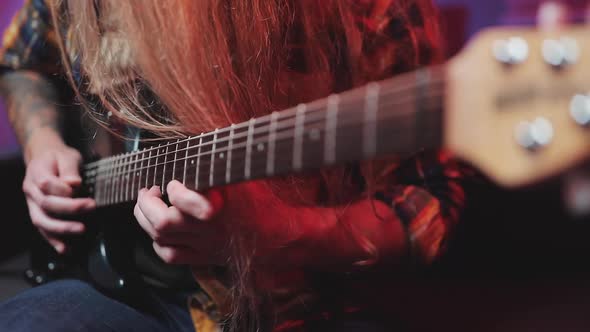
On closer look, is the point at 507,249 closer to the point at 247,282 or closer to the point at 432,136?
the point at 247,282

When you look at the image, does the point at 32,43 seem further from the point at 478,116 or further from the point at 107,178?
the point at 478,116

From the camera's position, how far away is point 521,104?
1.06 ft

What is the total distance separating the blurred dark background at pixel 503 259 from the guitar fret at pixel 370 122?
1.22 m

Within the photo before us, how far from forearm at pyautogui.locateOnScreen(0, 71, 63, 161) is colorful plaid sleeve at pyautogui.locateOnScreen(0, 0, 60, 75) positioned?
22mm

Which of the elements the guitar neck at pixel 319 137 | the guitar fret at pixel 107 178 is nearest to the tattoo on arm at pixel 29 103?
the guitar fret at pixel 107 178

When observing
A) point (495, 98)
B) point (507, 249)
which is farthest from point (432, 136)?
point (507, 249)

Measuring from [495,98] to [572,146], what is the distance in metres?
0.05

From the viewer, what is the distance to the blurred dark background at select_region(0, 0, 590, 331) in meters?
1.61

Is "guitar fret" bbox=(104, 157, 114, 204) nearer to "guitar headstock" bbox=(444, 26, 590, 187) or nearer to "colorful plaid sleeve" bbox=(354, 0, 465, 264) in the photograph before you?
"colorful plaid sleeve" bbox=(354, 0, 465, 264)

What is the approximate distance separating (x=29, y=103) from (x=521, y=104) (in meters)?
0.93

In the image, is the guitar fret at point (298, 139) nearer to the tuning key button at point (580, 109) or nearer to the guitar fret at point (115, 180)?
the tuning key button at point (580, 109)

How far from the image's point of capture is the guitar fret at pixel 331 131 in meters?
0.40

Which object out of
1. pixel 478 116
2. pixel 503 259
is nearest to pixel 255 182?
pixel 478 116

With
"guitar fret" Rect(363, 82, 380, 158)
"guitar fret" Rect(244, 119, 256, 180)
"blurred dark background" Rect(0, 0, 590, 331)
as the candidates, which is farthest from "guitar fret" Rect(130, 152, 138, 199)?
"blurred dark background" Rect(0, 0, 590, 331)
